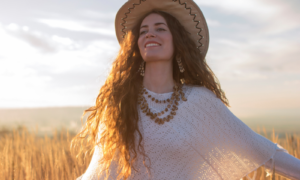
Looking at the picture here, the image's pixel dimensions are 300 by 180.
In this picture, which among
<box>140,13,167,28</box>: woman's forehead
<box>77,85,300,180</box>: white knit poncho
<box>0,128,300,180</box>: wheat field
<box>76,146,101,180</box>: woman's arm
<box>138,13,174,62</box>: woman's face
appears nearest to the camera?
<box>77,85,300,180</box>: white knit poncho

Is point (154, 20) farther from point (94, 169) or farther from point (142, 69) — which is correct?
point (94, 169)

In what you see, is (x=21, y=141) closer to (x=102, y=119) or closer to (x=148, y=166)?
(x=102, y=119)

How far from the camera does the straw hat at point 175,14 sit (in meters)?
2.30

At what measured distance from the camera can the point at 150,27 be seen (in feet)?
7.35

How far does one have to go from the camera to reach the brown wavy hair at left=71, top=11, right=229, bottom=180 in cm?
189

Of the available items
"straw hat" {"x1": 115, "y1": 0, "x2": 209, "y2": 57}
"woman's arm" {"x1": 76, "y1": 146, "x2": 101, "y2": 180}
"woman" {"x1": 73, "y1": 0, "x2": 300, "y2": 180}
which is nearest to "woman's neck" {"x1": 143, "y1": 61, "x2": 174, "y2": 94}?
"woman" {"x1": 73, "y1": 0, "x2": 300, "y2": 180}

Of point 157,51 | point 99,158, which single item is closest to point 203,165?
point 99,158

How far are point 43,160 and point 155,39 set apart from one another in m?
2.23

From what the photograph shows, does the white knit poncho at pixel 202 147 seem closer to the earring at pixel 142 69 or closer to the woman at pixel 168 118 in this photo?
the woman at pixel 168 118

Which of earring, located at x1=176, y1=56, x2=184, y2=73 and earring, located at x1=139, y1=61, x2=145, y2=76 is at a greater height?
earring, located at x1=176, y1=56, x2=184, y2=73

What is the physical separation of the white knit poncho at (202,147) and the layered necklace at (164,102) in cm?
3

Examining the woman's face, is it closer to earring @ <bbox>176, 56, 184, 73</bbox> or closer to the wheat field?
earring @ <bbox>176, 56, 184, 73</bbox>

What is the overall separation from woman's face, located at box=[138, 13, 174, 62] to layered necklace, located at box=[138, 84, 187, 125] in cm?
29

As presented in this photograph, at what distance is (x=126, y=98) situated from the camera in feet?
6.78
